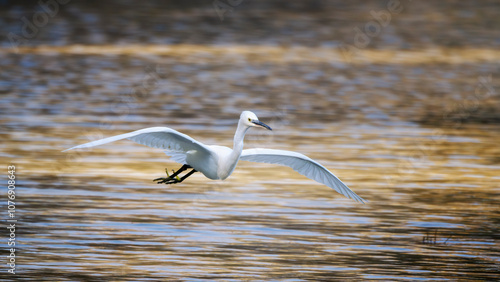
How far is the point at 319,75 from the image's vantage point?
4353 centimetres

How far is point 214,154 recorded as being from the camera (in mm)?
15172

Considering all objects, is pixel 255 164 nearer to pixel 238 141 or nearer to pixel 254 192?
pixel 254 192

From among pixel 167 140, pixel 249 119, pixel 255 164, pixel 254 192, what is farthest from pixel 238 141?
pixel 255 164

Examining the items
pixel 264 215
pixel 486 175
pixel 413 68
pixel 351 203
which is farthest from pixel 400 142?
pixel 413 68

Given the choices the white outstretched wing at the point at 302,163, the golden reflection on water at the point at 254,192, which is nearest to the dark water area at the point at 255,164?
the golden reflection on water at the point at 254,192

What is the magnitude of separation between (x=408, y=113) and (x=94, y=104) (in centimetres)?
978

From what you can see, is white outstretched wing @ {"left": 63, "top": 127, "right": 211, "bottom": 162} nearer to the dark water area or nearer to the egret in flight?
the egret in flight

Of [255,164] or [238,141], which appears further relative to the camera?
[255,164]

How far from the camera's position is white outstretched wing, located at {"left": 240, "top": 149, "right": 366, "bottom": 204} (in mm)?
15922

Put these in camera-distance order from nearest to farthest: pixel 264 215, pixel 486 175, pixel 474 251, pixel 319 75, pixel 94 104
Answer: pixel 474 251 → pixel 264 215 → pixel 486 175 → pixel 94 104 → pixel 319 75

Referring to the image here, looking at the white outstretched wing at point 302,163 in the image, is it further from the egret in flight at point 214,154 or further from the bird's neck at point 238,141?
the bird's neck at point 238,141

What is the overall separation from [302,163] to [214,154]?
1.72 m

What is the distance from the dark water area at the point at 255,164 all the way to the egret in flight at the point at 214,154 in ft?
5.11

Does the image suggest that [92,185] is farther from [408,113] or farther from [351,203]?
[408,113]
